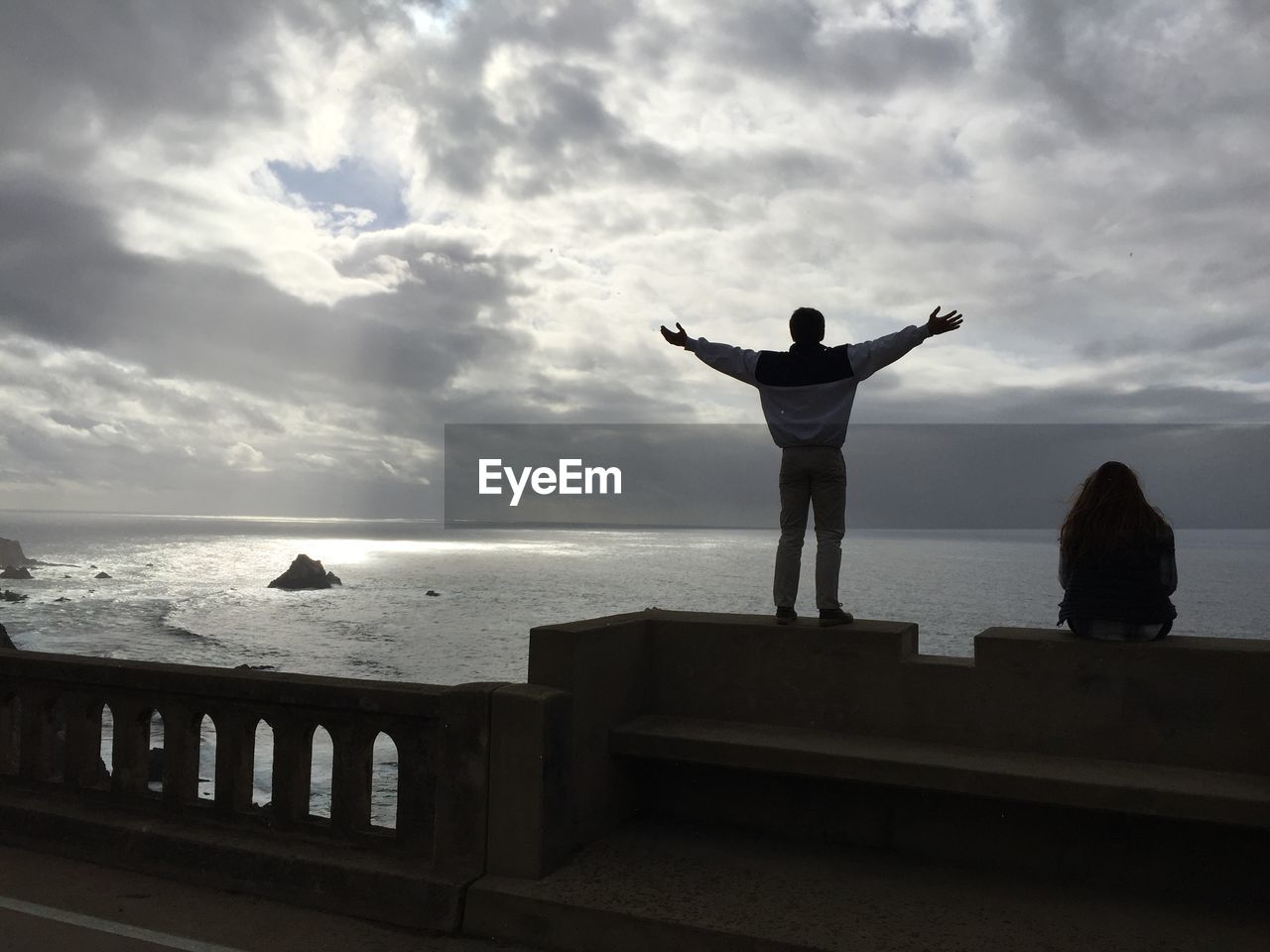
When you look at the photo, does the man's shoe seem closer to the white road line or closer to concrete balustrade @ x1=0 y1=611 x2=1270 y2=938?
concrete balustrade @ x1=0 y1=611 x2=1270 y2=938

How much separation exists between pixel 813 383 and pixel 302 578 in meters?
159

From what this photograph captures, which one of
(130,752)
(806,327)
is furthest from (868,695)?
(130,752)

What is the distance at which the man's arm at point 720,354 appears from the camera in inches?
247

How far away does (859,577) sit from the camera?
15512 cm

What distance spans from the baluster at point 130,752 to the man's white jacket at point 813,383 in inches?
160

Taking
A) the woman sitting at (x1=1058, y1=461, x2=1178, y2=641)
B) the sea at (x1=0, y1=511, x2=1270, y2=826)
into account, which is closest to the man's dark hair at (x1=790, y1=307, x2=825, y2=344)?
the woman sitting at (x1=1058, y1=461, x2=1178, y2=641)

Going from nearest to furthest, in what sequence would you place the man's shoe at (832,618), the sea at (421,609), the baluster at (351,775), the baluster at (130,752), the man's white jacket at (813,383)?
the baluster at (351,775) < the baluster at (130,752) < the man's shoe at (832,618) < the man's white jacket at (813,383) < the sea at (421,609)

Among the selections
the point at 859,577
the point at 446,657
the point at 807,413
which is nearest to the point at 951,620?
the point at 446,657

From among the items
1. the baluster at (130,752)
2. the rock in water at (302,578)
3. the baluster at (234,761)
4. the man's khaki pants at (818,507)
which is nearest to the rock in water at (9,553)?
the rock in water at (302,578)

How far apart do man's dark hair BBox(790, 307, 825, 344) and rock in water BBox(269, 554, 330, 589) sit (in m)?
156

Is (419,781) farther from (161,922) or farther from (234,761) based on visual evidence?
(161,922)

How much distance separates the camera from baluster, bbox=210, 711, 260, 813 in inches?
202

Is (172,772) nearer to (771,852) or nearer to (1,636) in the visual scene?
(771,852)

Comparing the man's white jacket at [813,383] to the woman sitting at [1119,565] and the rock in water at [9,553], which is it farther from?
the rock in water at [9,553]
